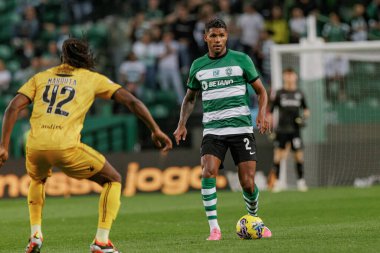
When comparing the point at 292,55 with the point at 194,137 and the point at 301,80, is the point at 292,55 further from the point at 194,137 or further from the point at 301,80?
the point at 194,137

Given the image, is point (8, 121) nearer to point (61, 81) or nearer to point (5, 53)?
point (61, 81)

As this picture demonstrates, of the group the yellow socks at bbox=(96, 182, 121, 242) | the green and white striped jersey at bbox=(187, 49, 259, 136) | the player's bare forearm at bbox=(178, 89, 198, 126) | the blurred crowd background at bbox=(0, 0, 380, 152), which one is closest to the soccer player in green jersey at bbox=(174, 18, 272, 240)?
the green and white striped jersey at bbox=(187, 49, 259, 136)

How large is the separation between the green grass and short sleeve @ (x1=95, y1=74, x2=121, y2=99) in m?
1.67

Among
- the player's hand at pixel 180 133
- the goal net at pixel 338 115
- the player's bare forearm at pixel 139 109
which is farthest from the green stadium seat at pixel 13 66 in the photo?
the player's bare forearm at pixel 139 109

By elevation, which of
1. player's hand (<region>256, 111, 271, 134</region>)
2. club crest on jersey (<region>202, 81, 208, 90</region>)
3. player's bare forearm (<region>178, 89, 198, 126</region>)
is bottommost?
player's hand (<region>256, 111, 271, 134</region>)

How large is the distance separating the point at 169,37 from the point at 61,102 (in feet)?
52.1

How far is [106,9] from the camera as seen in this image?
1131 inches

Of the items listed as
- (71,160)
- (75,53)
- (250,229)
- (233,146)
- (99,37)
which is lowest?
(250,229)

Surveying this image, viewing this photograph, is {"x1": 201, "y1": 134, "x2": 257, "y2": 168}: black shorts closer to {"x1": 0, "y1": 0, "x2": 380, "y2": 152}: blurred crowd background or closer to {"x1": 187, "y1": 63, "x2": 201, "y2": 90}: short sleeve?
{"x1": 187, "y1": 63, "x2": 201, "y2": 90}: short sleeve

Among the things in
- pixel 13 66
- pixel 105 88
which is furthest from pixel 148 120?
pixel 13 66

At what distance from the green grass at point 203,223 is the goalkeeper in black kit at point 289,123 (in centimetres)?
91

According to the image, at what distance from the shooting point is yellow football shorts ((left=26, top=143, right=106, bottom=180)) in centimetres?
905

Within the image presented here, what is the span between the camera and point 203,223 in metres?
13.3

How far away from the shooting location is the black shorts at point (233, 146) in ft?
35.7
